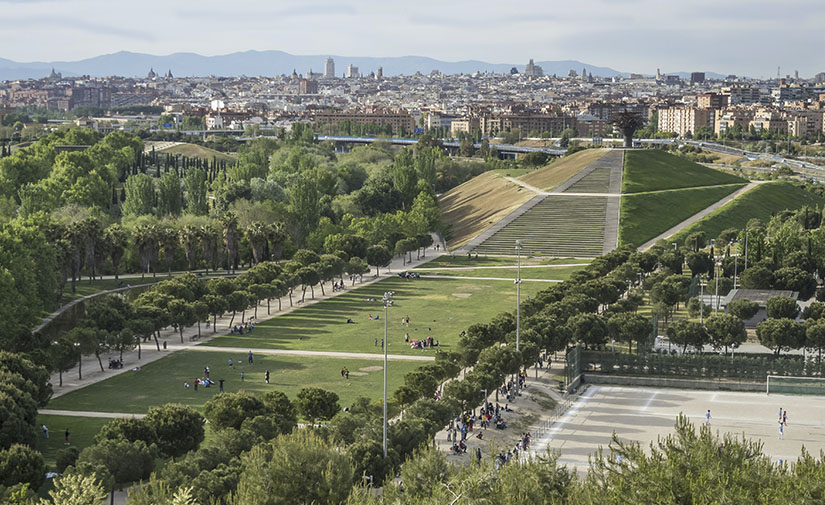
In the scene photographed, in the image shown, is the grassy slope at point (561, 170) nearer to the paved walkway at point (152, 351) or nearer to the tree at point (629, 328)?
the paved walkway at point (152, 351)

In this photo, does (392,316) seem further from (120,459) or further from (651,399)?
(120,459)

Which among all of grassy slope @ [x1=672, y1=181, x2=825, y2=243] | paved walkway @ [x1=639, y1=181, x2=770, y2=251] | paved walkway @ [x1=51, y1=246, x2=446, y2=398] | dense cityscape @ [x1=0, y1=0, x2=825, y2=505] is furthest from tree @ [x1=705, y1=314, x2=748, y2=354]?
grassy slope @ [x1=672, y1=181, x2=825, y2=243]

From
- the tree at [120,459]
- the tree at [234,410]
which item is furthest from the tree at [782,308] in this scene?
the tree at [120,459]

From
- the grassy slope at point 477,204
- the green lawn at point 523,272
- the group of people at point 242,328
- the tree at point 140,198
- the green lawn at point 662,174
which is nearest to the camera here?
the group of people at point 242,328

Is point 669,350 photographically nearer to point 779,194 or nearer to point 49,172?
point 779,194

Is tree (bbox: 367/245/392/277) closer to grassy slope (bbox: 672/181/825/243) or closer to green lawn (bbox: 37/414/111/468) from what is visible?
grassy slope (bbox: 672/181/825/243)
